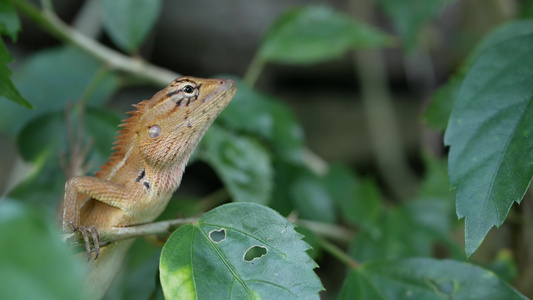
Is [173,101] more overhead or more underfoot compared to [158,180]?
more overhead

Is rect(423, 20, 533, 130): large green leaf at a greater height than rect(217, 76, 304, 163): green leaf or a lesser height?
greater

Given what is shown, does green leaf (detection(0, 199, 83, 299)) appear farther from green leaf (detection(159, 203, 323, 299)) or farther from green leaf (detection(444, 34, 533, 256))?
green leaf (detection(444, 34, 533, 256))

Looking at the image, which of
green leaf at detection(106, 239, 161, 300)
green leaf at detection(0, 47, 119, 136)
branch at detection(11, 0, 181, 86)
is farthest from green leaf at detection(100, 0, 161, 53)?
green leaf at detection(106, 239, 161, 300)

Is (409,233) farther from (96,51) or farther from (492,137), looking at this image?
(96,51)

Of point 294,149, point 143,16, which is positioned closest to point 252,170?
point 294,149

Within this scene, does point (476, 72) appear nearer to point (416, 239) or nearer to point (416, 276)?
point (416, 276)

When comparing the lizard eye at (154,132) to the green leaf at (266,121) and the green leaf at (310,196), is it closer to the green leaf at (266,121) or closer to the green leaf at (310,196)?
the green leaf at (266,121)
